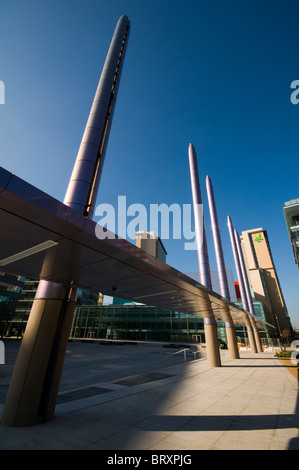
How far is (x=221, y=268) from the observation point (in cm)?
2728

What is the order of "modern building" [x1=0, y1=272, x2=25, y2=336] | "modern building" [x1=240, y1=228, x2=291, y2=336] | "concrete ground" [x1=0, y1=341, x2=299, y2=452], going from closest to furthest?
1. "concrete ground" [x1=0, y1=341, x2=299, y2=452]
2. "modern building" [x1=0, y1=272, x2=25, y2=336]
3. "modern building" [x1=240, y1=228, x2=291, y2=336]

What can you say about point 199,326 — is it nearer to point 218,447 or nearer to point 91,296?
point 218,447

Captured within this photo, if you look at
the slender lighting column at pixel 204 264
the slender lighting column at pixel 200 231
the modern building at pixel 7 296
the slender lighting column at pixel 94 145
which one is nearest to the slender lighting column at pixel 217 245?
the slender lighting column at pixel 200 231

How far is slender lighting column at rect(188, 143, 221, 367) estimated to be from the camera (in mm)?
17469

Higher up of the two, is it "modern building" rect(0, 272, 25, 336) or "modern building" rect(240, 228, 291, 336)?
"modern building" rect(240, 228, 291, 336)

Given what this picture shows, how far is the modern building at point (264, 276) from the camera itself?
337 feet

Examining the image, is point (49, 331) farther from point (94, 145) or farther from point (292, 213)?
point (292, 213)

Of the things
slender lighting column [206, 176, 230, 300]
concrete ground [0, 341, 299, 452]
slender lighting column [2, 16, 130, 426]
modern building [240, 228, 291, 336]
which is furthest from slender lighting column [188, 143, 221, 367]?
modern building [240, 228, 291, 336]

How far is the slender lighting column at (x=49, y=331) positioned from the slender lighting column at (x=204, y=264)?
24.3ft

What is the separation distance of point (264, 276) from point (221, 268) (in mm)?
103881

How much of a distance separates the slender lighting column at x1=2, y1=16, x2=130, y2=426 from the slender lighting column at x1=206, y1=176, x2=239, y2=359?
1968cm

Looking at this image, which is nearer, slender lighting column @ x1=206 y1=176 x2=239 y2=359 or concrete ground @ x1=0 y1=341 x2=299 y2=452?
concrete ground @ x1=0 y1=341 x2=299 y2=452

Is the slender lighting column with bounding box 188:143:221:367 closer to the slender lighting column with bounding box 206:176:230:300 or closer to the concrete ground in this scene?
the concrete ground
